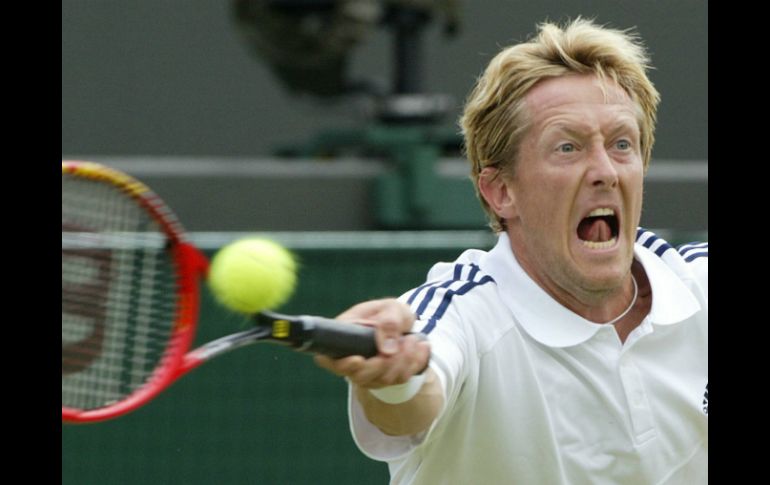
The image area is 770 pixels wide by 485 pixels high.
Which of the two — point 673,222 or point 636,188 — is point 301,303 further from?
point 636,188

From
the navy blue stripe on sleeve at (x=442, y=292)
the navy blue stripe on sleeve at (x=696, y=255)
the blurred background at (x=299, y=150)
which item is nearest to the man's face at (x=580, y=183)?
the navy blue stripe on sleeve at (x=442, y=292)

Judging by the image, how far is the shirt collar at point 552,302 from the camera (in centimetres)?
361

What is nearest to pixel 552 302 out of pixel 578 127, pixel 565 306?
pixel 565 306

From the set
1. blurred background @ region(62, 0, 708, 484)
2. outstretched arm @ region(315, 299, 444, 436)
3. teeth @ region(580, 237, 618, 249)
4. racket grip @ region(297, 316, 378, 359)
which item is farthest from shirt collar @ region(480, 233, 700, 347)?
blurred background @ region(62, 0, 708, 484)

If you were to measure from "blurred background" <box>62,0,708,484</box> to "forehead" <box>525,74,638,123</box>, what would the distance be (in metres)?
2.58

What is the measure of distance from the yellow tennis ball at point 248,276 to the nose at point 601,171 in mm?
888

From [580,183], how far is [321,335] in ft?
2.85

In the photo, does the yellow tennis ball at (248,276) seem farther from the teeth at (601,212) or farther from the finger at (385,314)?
the teeth at (601,212)

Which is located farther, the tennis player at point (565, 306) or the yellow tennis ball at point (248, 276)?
the tennis player at point (565, 306)

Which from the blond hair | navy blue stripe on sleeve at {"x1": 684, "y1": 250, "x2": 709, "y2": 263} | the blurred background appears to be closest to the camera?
the blond hair

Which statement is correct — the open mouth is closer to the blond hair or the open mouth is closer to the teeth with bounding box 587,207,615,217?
the teeth with bounding box 587,207,615,217

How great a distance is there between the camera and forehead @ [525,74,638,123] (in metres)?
3.68

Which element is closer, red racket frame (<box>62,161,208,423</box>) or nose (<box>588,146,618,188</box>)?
red racket frame (<box>62,161,208,423</box>)
